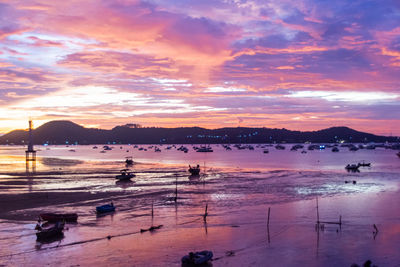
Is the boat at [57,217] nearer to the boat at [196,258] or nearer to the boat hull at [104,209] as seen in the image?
the boat hull at [104,209]

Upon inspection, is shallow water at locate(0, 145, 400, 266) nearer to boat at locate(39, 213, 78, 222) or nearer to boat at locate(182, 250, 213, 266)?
boat at locate(182, 250, 213, 266)

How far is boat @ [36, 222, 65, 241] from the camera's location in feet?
91.9

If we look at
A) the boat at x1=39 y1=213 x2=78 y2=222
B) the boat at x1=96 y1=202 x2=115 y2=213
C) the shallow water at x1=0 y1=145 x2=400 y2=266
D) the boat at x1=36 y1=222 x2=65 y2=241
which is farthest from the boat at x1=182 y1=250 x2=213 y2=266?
the boat at x1=96 y1=202 x2=115 y2=213

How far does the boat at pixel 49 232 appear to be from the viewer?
28000 millimetres

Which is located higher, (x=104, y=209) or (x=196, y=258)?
(x=104, y=209)

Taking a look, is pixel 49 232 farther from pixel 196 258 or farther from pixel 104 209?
pixel 196 258

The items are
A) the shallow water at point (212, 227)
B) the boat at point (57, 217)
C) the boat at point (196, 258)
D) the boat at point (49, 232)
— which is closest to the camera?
the boat at point (196, 258)

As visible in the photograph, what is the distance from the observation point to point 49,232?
28.2 meters

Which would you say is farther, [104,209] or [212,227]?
[104,209]

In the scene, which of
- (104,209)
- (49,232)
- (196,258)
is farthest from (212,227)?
(49,232)

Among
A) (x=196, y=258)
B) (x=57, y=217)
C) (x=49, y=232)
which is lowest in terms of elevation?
(x=196, y=258)

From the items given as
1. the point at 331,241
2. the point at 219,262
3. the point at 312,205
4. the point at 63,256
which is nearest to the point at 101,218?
the point at 63,256

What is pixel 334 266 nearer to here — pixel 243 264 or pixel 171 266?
pixel 243 264

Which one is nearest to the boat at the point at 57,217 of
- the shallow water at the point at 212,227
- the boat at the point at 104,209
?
the shallow water at the point at 212,227
